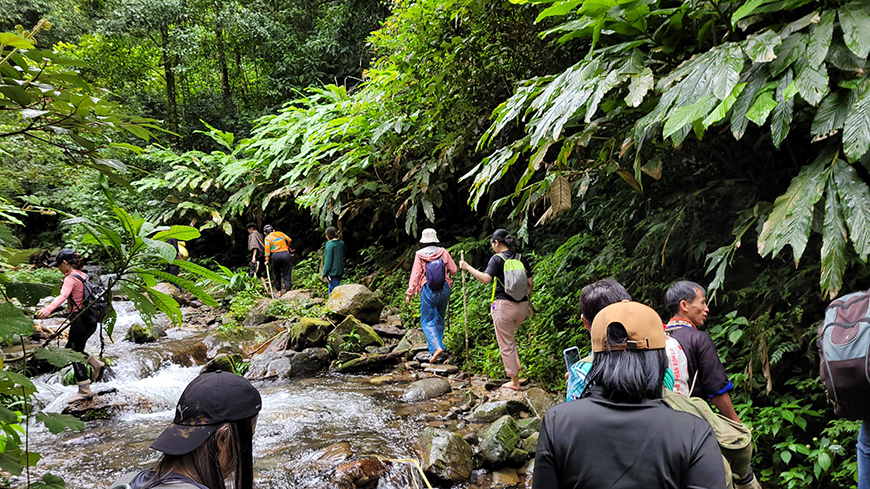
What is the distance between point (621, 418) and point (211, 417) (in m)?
1.29

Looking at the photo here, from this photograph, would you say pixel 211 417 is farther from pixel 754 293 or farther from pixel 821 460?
pixel 754 293

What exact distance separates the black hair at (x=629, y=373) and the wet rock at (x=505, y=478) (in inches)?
112

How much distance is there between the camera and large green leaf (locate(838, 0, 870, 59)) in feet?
8.45

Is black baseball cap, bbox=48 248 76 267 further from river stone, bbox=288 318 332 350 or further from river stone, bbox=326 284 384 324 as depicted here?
river stone, bbox=326 284 384 324

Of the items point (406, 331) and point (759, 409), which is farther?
point (406, 331)

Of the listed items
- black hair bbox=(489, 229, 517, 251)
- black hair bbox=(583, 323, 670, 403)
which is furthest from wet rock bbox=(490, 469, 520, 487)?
black hair bbox=(583, 323, 670, 403)

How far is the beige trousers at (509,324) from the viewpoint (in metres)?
5.91

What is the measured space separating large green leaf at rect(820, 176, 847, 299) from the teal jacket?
866 cm

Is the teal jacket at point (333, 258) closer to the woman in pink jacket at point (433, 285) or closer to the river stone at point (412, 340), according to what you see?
the river stone at point (412, 340)

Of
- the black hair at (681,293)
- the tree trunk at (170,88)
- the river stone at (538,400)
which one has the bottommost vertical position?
the river stone at (538,400)

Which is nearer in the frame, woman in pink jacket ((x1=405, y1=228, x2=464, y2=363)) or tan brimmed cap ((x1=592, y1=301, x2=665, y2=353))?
tan brimmed cap ((x1=592, y1=301, x2=665, y2=353))

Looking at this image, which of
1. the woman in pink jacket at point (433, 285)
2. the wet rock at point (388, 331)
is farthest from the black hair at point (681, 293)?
the wet rock at point (388, 331)

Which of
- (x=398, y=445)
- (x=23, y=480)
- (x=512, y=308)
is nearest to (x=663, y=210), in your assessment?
(x=512, y=308)

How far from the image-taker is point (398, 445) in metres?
4.93
